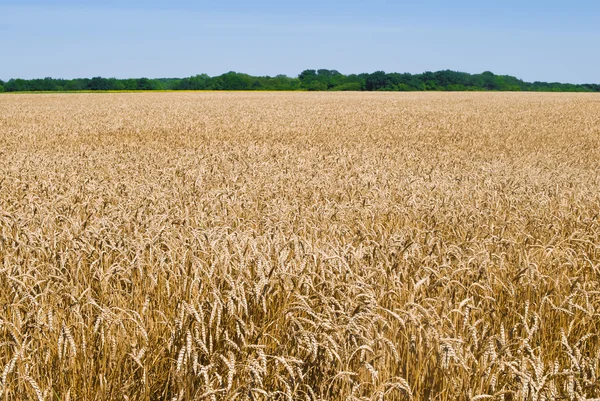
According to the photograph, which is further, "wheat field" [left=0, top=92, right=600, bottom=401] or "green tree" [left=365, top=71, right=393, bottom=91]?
"green tree" [left=365, top=71, right=393, bottom=91]

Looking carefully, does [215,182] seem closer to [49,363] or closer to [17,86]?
[49,363]

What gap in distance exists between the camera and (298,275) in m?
3.02

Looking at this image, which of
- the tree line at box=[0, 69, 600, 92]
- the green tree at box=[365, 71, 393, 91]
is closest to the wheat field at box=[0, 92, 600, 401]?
the tree line at box=[0, 69, 600, 92]

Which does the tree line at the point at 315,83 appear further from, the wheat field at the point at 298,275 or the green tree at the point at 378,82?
the wheat field at the point at 298,275

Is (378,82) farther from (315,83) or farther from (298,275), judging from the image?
(298,275)

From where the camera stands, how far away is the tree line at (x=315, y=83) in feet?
276

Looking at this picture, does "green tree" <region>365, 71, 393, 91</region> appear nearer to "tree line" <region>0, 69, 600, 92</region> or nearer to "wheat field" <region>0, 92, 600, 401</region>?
"tree line" <region>0, 69, 600, 92</region>

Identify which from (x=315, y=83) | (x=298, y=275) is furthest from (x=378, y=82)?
(x=298, y=275)

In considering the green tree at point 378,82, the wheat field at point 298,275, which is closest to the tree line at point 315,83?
the green tree at point 378,82

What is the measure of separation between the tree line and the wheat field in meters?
77.1

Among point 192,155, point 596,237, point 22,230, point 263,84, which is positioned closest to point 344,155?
point 192,155

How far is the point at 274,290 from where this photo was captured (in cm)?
312

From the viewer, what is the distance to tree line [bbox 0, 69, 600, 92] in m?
84.2

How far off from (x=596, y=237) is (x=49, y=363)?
402 centimetres
